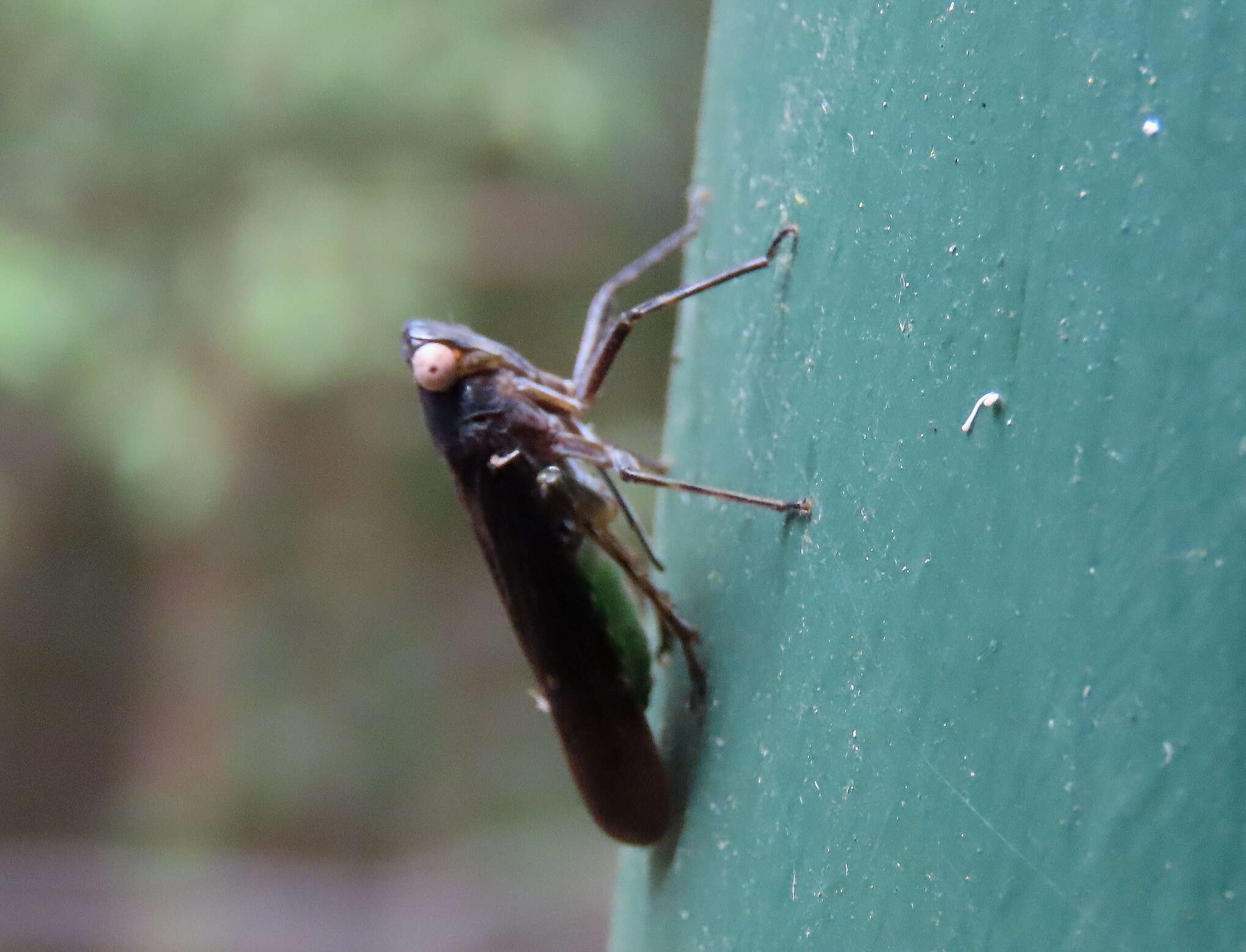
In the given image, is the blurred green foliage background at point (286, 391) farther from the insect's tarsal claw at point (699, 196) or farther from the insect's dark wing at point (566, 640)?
the insect's dark wing at point (566, 640)

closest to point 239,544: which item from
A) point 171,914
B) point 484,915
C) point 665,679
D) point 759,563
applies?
point 171,914

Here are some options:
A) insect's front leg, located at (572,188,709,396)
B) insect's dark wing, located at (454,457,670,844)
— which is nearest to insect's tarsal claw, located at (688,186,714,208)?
insect's front leg, located at (572,188,709,396)

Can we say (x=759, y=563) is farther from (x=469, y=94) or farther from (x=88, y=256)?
(x=88, y=256)

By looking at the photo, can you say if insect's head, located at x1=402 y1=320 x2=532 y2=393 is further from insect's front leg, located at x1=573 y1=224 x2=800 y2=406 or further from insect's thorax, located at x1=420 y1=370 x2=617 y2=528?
insect's front leg, located at x1=573 y1=224 x2=800 y2=406

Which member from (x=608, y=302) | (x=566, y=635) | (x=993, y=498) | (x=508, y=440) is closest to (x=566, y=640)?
(x=566, y=635)

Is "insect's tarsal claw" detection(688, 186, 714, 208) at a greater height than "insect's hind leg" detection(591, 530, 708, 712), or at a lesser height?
greater

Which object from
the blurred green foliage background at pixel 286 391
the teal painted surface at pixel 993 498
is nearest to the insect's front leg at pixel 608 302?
the teal painted surface at pixel 993 498

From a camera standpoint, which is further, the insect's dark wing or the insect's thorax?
the insect's thorax

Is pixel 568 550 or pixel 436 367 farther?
pixel 436 367

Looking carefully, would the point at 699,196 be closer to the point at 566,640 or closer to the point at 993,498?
the point at 566,640
